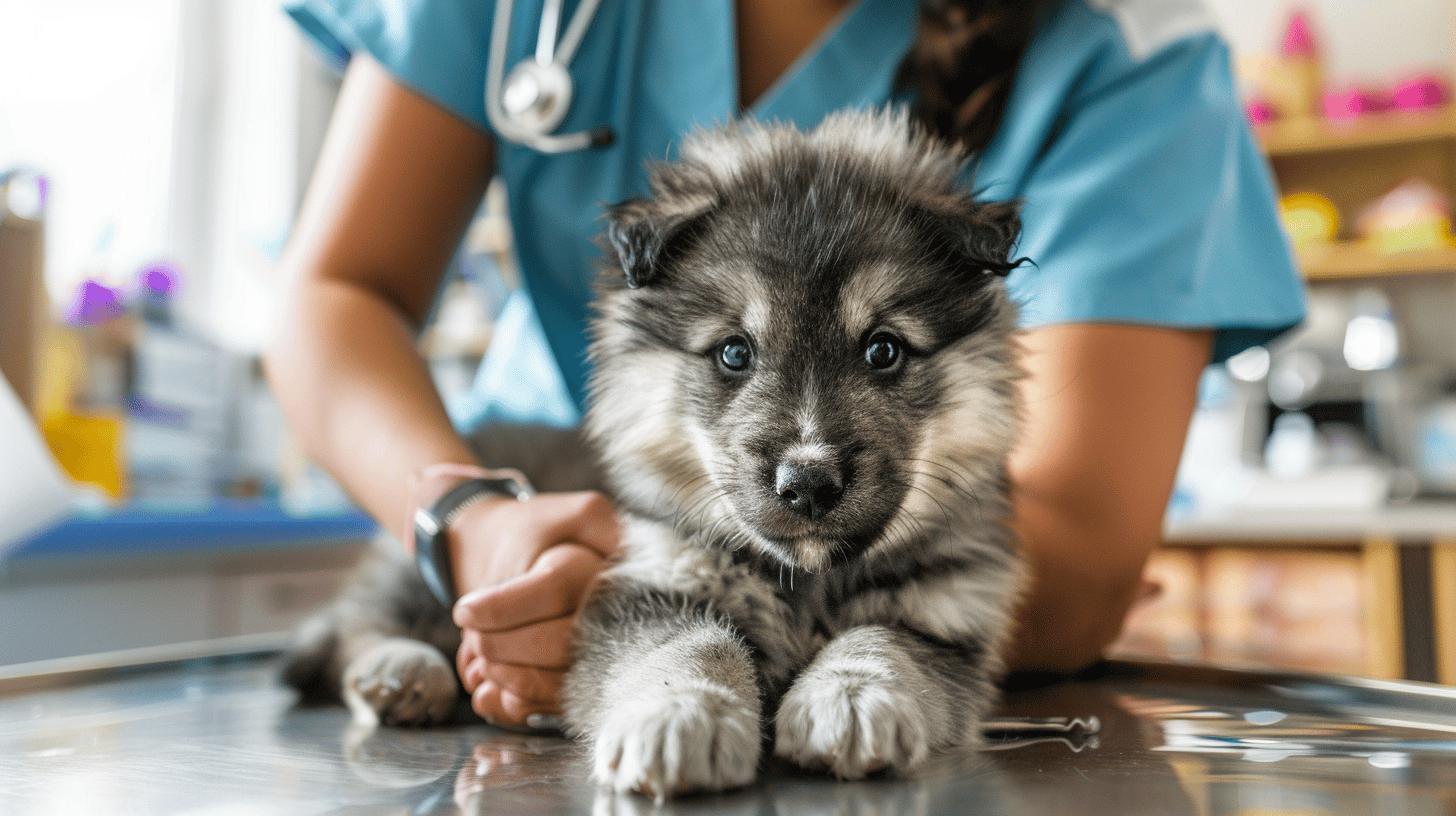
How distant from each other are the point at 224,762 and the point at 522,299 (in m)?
0.95

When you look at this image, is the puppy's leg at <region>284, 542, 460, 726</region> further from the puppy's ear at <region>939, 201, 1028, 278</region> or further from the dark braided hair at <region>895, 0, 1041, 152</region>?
the dark braided hair at <region>895, 0, 1041, 152</region>

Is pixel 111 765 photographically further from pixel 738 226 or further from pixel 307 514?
pixel 307 514

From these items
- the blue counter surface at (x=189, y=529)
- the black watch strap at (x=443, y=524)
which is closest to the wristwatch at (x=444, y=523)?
the black watch strap at (x=443, y=524)

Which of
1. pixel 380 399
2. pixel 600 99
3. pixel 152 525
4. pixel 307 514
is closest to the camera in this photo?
pixel 380 399

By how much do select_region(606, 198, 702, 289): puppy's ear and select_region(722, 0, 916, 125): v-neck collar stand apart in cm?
42

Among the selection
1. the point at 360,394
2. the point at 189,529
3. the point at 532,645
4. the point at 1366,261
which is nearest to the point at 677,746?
the point at 532,645

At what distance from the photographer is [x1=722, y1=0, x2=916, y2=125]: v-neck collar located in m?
1.38

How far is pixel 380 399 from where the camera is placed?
1.29 m

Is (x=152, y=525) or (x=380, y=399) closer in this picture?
(x=380, y=399)

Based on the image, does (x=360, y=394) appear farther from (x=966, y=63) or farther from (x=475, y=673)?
(x=966, y=63)

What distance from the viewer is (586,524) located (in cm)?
103

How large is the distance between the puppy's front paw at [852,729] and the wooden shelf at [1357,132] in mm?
4090

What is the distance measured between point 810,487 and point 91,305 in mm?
2610

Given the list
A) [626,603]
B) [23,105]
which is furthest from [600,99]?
[23,105]
